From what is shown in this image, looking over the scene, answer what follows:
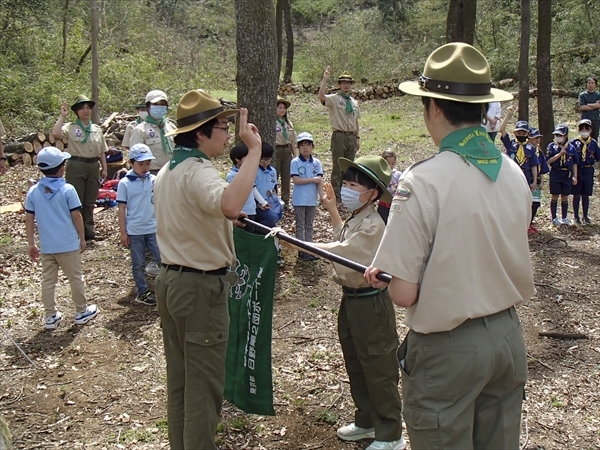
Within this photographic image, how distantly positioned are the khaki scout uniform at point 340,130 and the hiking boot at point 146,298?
458 cm

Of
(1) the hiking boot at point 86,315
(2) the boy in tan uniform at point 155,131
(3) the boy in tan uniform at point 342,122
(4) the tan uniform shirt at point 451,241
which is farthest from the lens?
(3) the boy in tan uniform at point 342,122

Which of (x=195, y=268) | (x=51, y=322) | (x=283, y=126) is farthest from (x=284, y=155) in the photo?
(x=195, y=268)

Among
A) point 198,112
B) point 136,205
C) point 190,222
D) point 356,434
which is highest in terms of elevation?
point 198,112

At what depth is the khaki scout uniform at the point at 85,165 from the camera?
9.89 m

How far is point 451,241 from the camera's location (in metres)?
2.62

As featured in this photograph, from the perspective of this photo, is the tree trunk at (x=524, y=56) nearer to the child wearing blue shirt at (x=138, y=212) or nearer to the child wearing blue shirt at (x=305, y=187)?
the child wearing blue shirt at (x=305, y=187)

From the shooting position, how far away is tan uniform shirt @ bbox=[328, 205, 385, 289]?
4.12 m

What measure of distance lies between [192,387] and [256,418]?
135 cm

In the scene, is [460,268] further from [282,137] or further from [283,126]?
[283,126]

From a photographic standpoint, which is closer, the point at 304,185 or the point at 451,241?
the point at 451,241

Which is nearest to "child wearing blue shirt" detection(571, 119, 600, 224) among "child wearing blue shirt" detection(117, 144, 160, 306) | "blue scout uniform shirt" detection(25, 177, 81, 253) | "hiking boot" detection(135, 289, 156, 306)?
"child wearing blue shirt" detection(117, 144, 160, 306)

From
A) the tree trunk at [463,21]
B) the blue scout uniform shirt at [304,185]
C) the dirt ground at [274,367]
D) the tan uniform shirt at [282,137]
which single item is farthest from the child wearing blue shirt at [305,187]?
the tree trunk at [463,21]

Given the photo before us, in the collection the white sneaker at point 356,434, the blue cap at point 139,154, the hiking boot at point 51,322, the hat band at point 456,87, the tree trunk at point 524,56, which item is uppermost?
the tree trunk at point 524,56

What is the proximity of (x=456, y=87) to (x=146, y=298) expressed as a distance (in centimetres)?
574
